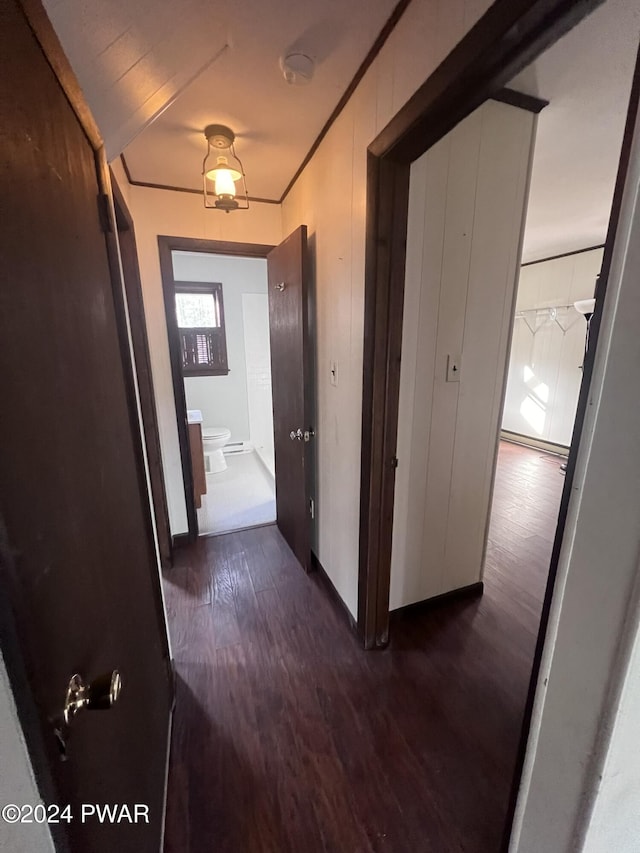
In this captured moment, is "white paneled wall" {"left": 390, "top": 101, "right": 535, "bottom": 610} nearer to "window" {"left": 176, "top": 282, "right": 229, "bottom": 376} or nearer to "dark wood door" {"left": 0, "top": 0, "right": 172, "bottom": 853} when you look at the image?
"dark wood door" {"left": 0, "top": 0, "right": 172, "bottom": 853}

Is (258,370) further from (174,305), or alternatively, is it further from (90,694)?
(90,694)

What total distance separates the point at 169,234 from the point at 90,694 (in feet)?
7.81

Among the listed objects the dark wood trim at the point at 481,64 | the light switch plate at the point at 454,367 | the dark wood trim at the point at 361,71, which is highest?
the dark wood trim at the point at 361,71

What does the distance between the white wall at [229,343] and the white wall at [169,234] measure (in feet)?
6.58

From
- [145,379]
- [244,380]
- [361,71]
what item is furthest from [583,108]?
[244,380]

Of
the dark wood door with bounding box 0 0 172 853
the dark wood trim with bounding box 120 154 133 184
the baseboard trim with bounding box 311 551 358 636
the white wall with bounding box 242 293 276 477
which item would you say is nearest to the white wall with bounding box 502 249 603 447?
the white wall with bounding box 242 293 276 477

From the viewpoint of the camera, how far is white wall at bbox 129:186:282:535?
2.12 m

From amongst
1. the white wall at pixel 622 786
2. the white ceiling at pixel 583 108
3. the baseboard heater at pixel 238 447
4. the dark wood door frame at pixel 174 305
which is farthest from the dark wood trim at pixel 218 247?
the baseboard heater at pixel 238 447

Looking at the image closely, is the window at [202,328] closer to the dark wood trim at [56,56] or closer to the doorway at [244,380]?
the doorway at [244,380]

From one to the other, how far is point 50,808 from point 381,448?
1260 millimetres

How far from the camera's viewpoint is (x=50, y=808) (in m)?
0.44

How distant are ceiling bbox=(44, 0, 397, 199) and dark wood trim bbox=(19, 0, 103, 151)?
10 centimetres

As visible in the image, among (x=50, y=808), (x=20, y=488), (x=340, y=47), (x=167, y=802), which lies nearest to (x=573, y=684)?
(x=50, y=808)

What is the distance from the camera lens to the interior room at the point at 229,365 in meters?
4.08
